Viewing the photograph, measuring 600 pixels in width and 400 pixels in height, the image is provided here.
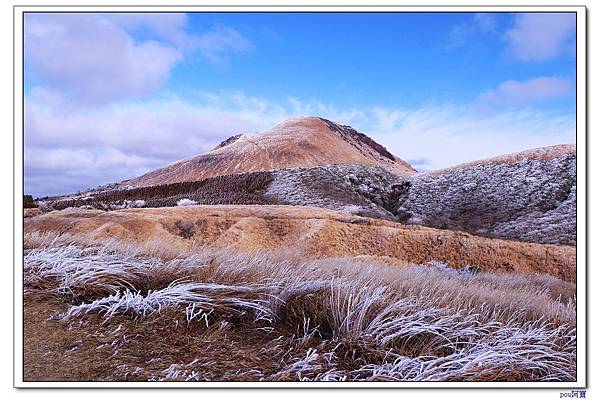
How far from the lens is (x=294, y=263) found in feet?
9.03

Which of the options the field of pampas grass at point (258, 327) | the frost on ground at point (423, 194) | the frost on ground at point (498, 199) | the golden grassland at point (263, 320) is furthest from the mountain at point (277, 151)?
the field of pampas grass at point (258, 327)

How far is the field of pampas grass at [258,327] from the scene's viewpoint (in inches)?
81.0

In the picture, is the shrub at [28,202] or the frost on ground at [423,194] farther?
the frost on ground at [423,194]

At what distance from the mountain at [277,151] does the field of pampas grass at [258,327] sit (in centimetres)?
123

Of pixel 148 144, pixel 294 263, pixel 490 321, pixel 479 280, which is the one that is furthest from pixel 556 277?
pixel 148 144

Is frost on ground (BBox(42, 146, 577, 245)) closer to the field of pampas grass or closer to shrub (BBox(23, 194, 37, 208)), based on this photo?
shrub (BBox(23, 194, 37, 208))

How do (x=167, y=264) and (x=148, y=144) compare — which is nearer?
(x=167, y=264)

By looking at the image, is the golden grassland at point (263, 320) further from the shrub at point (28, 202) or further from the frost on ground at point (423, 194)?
the frost on ground at point (423, 194)

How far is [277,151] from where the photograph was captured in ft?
12.7

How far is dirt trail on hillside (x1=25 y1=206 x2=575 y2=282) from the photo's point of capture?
318 cm

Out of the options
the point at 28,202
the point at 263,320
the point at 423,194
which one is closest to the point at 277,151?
the point at 423,194

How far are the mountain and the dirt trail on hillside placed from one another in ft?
1.03
